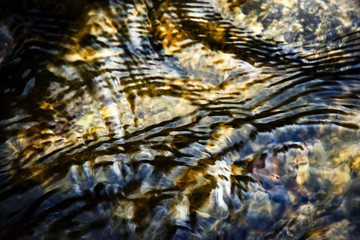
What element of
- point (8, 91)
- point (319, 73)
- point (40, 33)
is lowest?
point (319, 73)

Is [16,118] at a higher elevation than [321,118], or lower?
higher

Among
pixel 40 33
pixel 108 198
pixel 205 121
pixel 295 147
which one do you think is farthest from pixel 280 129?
pixel 40 33

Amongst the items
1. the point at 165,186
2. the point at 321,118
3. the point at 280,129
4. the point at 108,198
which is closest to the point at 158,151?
the point at 165,186

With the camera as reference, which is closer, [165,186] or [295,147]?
[165,186]

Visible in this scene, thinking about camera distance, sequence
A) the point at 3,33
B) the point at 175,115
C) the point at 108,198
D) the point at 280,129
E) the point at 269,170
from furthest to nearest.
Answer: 1. the point at 3,33
2. the point at 175,115
3. the point at 280,129
4. the point at 269,170
5. the point at 108,198

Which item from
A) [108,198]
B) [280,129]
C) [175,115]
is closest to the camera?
[108,198]

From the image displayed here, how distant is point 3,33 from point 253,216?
302cm

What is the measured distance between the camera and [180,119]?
2.38 metres

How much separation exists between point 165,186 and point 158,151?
1.00 ft

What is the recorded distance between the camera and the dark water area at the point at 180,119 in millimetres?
1827

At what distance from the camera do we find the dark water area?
183 cm

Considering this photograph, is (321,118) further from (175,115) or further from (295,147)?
(175,115)

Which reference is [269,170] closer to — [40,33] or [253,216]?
[253,216]

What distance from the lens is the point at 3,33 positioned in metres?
2.77
